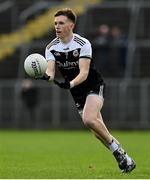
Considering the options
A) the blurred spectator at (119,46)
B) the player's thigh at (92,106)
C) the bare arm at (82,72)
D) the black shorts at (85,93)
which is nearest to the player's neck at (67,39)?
the bare arm at (82,72)

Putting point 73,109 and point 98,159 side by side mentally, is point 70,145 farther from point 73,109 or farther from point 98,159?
point 73,109

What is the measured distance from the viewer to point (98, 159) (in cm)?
1512

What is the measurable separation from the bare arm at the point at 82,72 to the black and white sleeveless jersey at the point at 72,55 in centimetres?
A: 9

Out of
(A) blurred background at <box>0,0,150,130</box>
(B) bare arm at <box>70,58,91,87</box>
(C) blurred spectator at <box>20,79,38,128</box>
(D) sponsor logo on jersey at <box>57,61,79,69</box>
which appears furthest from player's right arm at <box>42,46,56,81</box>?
(C) blurred spectator at <box>20,79,38,128</box>

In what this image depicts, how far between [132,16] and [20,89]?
5.35 metres

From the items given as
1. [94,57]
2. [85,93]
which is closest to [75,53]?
[85,93]

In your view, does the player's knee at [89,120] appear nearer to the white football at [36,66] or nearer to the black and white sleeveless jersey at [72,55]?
the black and white sleeveless jersey at [72,55]

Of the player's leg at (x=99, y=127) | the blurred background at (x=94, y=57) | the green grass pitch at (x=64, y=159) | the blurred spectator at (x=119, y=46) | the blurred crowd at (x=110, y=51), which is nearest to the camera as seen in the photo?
the green grass pitch at (x=64, y=159)

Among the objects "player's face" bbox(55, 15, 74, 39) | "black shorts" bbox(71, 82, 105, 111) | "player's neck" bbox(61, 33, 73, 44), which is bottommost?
"black shorts" bbox(71, 82, 105, 111)

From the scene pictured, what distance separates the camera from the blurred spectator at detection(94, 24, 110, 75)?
28.5 m

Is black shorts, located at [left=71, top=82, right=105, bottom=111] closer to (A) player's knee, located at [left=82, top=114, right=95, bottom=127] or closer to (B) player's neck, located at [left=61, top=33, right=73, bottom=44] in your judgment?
(A) player's knee, located at [left=82, top=114, right=95, bottom=127]

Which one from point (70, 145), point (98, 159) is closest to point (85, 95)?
point (98, 159)

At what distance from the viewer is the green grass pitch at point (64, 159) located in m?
11.3

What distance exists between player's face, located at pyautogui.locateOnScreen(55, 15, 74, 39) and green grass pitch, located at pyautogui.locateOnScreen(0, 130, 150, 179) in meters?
2.12
